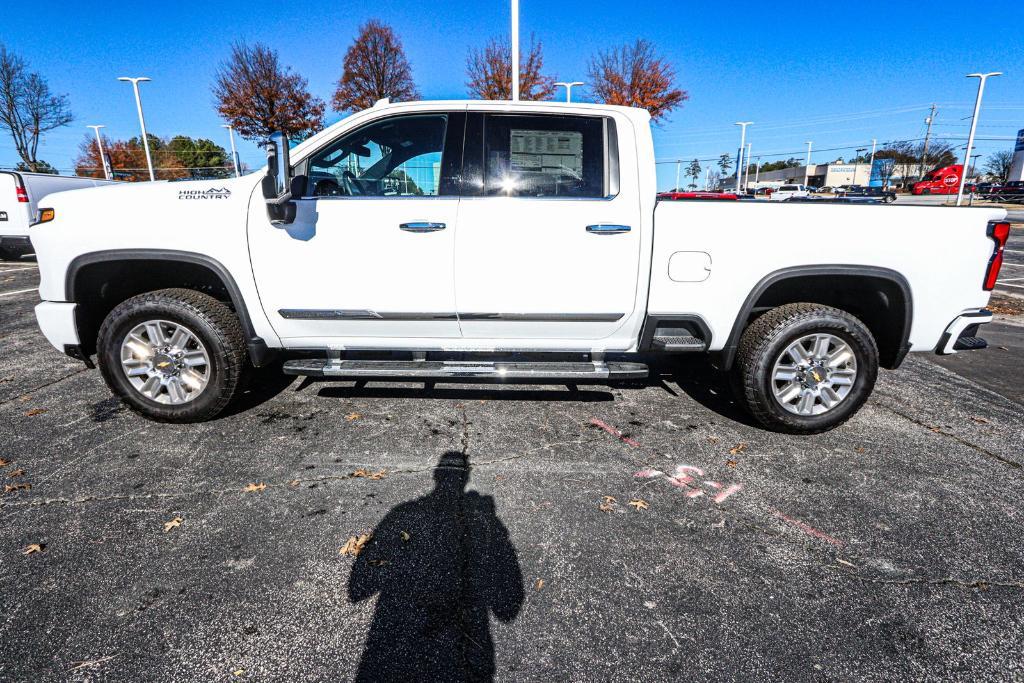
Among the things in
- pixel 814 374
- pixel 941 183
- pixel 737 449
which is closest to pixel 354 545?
pixel 737 449

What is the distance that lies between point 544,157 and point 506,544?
2396mm

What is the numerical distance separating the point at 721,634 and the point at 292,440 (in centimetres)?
279

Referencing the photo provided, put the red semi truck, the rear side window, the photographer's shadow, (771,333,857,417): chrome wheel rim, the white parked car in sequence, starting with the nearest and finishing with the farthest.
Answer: the photographer's shadow
the rear side window
(771,333,857,417): chrome wheel rim
the white parked car
the red semi truck

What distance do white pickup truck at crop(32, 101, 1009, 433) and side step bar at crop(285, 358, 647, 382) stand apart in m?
0.02

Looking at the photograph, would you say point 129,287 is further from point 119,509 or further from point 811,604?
point 811,604

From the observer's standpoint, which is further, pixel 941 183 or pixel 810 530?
pixel 941 183

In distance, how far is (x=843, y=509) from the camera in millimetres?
2889

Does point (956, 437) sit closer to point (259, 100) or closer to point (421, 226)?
point (421, 226)

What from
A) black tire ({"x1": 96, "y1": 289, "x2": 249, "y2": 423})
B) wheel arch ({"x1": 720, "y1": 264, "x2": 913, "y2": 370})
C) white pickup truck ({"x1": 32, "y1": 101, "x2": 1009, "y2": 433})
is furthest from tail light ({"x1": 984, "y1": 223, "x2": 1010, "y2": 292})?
black tire ({"x1": 96, "y1": 289, "x2": 249, "y2": 423})

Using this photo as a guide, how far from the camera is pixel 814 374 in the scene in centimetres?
366

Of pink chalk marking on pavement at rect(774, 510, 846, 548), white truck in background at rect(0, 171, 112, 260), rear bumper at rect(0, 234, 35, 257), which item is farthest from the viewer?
rear bumper at rect(0, 234, 35, 257)

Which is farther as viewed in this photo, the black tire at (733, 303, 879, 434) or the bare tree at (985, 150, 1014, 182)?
the bare tree at (985, 150, 1014, 182)

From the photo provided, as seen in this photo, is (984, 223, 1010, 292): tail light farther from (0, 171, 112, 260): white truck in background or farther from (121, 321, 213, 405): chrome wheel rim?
(0, 171, 112, 260): white truck in background

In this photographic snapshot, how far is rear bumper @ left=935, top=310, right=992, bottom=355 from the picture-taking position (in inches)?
140
